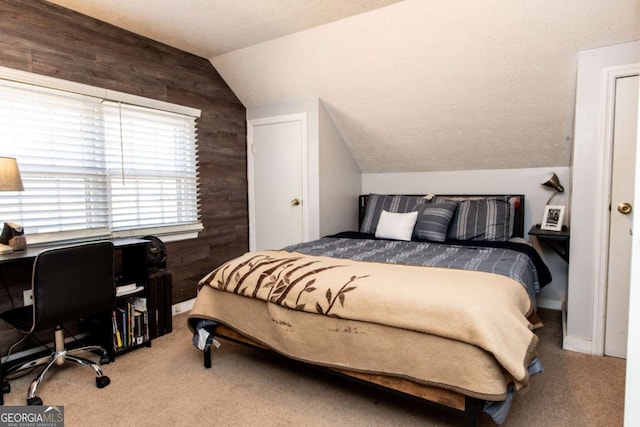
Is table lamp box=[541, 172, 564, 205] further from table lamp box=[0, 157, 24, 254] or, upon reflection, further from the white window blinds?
table lamp box=[0, 157, 24, 254]

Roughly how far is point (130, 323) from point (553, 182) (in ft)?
11.4

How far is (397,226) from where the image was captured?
3248 millimetres

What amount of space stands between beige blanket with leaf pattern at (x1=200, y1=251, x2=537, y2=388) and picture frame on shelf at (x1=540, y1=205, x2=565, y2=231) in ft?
4.16

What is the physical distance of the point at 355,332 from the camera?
1682mm

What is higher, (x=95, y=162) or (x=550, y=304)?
(x=95, y=162)

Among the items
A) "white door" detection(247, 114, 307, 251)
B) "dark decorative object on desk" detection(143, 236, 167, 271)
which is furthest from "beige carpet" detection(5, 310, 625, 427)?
"white door" detection(247, 114, 307, 251)

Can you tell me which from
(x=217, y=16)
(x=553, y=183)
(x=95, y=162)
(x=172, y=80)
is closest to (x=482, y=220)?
(x=553, y=183)

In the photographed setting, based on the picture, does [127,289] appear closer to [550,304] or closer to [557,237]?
[557,237]

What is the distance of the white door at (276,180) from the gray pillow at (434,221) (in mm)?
1140

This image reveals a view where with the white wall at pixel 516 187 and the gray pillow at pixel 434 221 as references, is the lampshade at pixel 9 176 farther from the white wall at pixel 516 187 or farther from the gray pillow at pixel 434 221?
the white wall at pixel 516 187

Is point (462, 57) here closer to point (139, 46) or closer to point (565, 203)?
point (565, 203)

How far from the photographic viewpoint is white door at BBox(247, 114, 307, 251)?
12.1 feet

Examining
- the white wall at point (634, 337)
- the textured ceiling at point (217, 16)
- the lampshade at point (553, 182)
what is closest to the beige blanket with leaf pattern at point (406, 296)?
the white wall at point (634, 337)

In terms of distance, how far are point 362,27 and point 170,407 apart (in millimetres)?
2756
